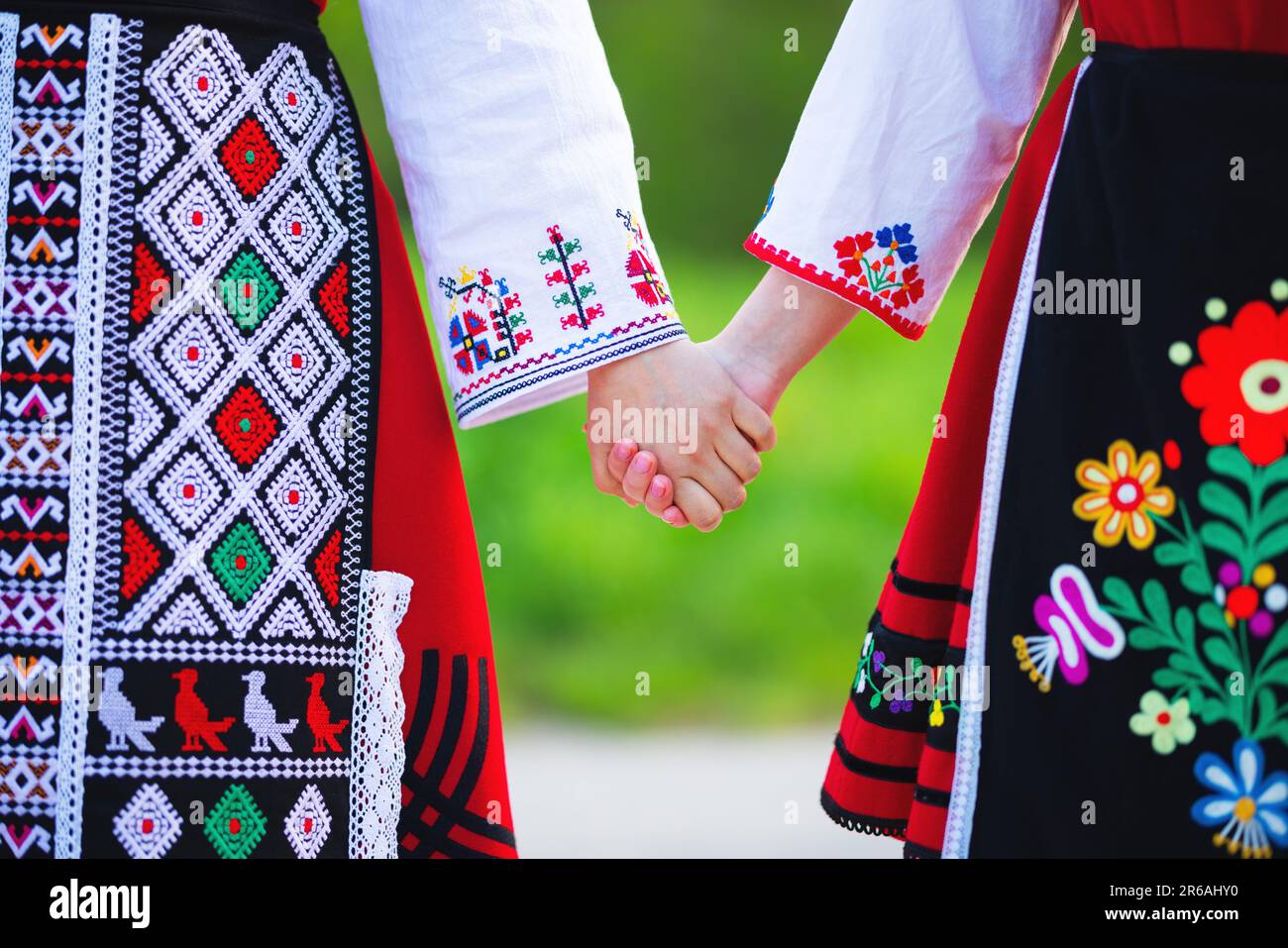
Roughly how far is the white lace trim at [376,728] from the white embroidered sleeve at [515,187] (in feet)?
0.64

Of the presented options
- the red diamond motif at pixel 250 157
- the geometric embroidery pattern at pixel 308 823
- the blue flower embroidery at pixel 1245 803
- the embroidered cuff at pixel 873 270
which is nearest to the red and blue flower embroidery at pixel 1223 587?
the blue flower embroidery at pixel 1245 803

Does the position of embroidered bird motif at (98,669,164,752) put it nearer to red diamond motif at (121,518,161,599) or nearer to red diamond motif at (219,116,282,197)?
red diamond motif at (121,518,161,599)

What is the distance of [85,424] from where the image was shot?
96 cm

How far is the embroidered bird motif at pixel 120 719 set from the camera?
0.96 m

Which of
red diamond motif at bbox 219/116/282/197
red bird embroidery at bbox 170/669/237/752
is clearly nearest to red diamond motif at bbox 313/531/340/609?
red bird embroidery at bbox 170/669/237/752

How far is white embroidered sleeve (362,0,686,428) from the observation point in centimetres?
114

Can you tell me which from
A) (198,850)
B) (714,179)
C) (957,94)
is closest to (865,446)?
(714,179)

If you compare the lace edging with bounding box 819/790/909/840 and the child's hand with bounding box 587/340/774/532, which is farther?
the child's hand with bounding box 587/340/774/532

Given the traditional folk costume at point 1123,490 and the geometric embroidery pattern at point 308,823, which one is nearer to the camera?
the traditional folk costume at point 1123,490

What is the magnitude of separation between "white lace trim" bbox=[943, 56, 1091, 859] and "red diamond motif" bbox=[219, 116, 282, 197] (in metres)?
0.54

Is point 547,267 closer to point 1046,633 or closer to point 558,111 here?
point 558,111

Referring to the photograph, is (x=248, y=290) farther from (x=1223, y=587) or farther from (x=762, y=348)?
(x=1223, y=587)

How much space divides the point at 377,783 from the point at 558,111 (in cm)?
54

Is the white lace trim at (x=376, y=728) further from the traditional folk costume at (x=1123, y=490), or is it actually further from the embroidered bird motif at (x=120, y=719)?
the traditional folk costume at (x=1123, y=490)
